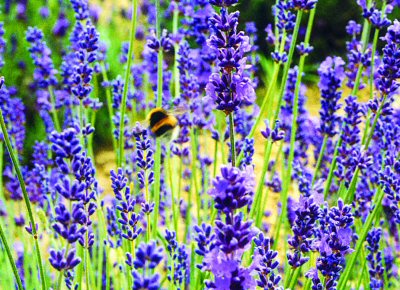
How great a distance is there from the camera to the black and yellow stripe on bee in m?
2.17

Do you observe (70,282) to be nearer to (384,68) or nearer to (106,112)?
(384,68)

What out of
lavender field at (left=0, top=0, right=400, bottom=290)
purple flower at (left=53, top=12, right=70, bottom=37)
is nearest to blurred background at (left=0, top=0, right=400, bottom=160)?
purple flower at (left=53, top=12, right=70, bottom=37)

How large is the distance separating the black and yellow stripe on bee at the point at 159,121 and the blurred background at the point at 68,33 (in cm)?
269

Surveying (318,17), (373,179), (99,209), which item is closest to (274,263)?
(99,209)

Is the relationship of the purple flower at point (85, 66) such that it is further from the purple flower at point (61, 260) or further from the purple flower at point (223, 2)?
the purple flower at point (61, 260)

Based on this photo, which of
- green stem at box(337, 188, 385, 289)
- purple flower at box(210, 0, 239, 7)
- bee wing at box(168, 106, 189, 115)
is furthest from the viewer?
bee wing at box(168, 106, 189, 115)

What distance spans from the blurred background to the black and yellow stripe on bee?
8.82 feet

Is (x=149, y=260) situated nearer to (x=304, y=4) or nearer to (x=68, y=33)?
(x=304, y=4)

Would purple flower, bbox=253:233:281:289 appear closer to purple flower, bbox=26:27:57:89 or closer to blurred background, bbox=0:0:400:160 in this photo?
purple flower, bbox=26:27:57:89

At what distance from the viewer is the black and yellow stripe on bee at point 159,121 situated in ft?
7.12

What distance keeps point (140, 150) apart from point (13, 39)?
4.28 m

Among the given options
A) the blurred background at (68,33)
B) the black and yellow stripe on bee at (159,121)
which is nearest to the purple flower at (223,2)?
the black and yellow stripe on bee at (159,121)

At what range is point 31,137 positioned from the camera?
19.4 feet

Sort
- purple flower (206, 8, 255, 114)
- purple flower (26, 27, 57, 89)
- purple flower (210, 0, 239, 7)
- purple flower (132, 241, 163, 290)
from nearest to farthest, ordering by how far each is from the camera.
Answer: purple flower (132, 241, 163, 290)
purple flower (206, 8, 255, 114)
purple flower (210, 0, 239, 7)
purple flower (26, 27, 57, 89)
